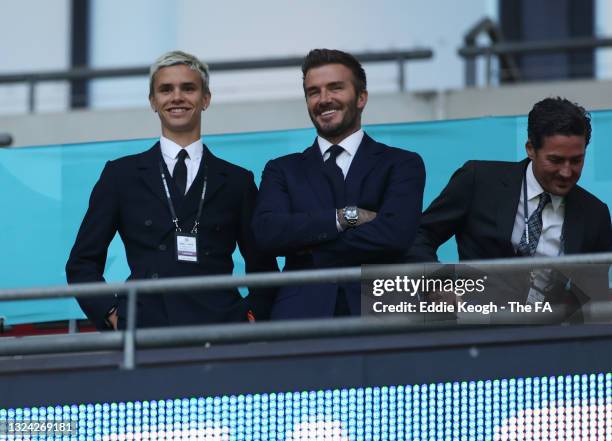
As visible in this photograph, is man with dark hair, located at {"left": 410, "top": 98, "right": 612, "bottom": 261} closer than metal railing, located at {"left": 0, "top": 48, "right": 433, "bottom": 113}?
Yes

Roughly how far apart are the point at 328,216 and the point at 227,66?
511 cm

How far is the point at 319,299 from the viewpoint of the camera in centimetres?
470

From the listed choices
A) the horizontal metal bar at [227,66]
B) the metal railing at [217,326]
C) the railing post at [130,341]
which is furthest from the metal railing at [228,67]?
the railing post at [130,341]

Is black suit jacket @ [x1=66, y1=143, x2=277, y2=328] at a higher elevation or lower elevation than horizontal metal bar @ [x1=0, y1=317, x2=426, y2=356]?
higher

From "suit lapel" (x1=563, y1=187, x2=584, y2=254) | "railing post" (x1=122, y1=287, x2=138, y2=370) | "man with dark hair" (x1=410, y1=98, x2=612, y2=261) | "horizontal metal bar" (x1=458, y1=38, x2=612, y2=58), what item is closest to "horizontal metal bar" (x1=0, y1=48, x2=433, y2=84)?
"horizontal metal bar" (x1=458, y1=38, x2=612, y2=58)

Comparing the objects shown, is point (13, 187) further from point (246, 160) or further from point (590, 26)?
point (590, 26)

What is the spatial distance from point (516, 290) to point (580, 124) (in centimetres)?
78

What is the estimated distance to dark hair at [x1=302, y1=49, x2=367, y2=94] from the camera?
497cm

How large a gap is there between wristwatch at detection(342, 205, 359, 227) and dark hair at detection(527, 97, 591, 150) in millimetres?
838

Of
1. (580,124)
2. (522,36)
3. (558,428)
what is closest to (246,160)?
(580,124)

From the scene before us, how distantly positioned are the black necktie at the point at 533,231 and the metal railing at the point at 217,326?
1.32ft

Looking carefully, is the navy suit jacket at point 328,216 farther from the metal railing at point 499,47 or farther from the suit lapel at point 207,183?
the metal railing at point 499,47

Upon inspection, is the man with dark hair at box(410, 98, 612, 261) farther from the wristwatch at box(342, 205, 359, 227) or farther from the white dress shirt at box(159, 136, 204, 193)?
the white dress shirt at box(159, 136, 204, 193)
